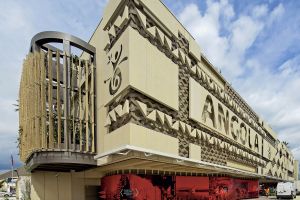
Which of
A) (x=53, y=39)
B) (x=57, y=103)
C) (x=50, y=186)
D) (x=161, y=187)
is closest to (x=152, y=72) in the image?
(x=57, y=103)

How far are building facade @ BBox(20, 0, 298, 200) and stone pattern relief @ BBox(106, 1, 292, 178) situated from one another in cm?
7

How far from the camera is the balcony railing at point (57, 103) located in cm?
1727

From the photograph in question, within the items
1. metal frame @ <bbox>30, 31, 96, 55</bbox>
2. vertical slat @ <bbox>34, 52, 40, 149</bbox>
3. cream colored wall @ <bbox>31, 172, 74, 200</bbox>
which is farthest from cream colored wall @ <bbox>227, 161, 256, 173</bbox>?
Result: vertical slat @ <bbox>34, 52, 40, 149</bbox>

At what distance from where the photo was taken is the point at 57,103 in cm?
1736

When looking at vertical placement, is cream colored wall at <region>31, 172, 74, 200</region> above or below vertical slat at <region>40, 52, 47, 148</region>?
below

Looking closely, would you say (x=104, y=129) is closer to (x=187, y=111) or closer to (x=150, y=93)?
(x=150, y=93)

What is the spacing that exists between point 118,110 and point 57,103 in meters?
3.50

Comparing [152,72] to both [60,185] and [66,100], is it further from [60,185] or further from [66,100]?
[60,185]

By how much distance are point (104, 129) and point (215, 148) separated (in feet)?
44.1

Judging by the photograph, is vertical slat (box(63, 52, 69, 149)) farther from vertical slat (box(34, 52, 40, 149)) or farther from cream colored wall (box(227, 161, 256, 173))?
cream colored wall (box(227, 161, 256, 173))

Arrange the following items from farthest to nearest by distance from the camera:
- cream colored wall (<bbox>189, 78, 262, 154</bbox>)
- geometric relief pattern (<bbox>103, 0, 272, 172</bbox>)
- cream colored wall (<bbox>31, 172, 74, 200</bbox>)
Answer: cream colored wall (<bbox>189, 78, 262, 154</bbox>) → cream colored wall (<bbox>31, 172, 74, 200</bbox>) → geometric relief pattern (<bbox>103, 0, 272, 172</bbox>)

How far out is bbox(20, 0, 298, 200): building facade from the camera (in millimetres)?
16906

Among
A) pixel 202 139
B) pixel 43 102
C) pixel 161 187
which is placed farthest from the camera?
pixel 202 139

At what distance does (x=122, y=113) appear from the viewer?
659 inches
